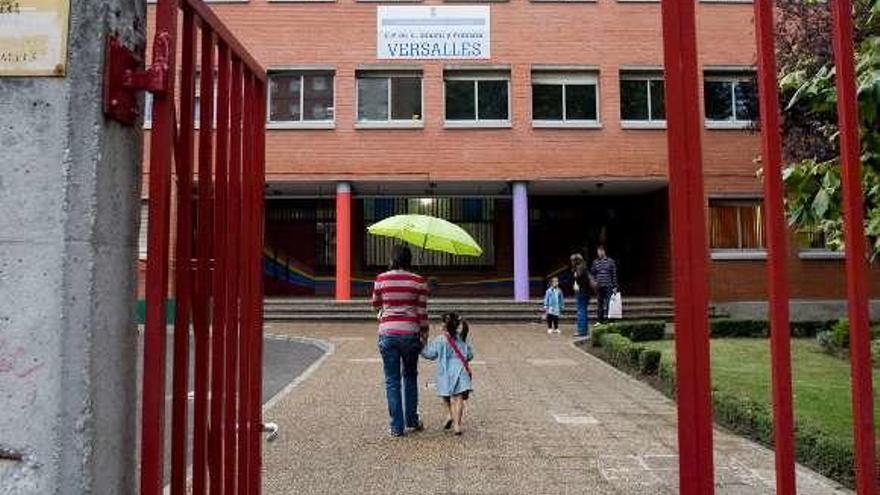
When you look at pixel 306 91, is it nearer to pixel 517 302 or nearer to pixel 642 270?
pixel 517 302

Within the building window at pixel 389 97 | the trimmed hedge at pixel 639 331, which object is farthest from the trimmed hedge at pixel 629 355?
the building window at pixel 389 97

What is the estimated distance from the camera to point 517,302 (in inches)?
861

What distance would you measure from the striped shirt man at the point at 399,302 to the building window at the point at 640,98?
1672 cm

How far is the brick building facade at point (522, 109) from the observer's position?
22750 mm

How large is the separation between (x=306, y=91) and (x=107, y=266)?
21461 mm

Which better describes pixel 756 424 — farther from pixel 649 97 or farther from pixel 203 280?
pixel 649 97

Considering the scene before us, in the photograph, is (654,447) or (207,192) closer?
(207,192)

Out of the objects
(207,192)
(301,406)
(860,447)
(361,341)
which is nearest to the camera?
(860,447)

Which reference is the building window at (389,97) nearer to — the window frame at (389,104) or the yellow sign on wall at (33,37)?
the window frame at (389,104)

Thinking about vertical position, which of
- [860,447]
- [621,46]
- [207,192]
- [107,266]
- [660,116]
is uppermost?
[621,46]

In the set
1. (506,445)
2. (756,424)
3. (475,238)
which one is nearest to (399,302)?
(506,445)

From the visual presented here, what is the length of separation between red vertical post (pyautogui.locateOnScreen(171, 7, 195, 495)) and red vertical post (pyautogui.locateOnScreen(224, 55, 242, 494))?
338 millimetres

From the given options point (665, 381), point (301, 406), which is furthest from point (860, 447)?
point (665, 381)

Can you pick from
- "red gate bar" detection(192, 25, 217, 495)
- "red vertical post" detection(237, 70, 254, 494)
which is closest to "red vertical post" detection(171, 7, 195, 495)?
"red gate bar" detection(192, 25, 217, 495)
